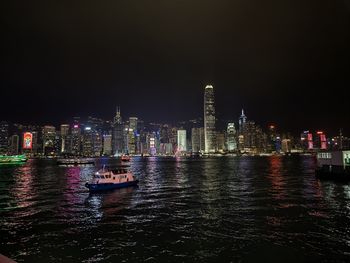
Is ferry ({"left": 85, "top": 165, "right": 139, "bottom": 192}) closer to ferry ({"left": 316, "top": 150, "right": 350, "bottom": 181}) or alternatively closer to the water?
the water

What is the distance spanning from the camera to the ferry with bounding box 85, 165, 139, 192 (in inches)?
2172

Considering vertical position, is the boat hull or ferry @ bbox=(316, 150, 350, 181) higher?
ferry @ bbox=(316, 150, 350, 181)

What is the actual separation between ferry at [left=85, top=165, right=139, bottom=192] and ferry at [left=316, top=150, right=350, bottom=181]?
158 feet

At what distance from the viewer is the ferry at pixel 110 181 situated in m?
55.2

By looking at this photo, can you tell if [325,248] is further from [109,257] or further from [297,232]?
[109,257]

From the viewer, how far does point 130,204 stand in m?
42.1

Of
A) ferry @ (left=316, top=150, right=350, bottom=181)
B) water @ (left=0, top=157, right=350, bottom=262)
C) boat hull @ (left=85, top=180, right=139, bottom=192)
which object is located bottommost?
water @ (left=0, top=157, right=350, bottom=262)

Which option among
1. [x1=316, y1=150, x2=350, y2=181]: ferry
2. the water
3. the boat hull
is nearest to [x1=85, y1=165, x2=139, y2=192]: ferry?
the boat hull

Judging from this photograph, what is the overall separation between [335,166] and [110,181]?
56.6 metres

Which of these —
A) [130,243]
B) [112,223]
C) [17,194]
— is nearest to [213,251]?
[130,243]

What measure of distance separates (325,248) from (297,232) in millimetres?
4225

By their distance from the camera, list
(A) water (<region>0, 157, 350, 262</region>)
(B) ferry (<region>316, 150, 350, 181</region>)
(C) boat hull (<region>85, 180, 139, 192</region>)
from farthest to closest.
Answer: (B) ferry (<region>316, 150, 350, 181</region>) → (C) boat hull (<region>85, 180, 139, 192</region>) → (A) water (<region>0, 157, 350, 262</region>)

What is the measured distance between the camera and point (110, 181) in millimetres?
58375

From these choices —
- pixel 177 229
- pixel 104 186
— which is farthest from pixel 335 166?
pixel 177 229
